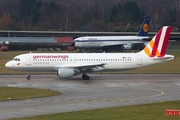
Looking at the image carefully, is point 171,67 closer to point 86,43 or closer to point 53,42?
point 86,43

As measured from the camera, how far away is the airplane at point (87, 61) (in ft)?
181

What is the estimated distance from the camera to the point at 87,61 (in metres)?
56.5

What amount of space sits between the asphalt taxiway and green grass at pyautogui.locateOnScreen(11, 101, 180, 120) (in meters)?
1.60

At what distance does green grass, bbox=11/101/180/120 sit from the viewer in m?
30.8

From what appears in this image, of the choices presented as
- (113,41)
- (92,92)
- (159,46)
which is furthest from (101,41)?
(92,92)

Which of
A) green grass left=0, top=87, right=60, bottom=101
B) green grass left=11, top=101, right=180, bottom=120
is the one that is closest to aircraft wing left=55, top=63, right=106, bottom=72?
green grass left=0, top=87, right=60, bottom=101

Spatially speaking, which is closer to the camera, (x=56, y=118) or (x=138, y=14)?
(x=56, y=118)

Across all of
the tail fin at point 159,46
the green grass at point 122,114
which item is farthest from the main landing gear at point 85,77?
the green grass at point 122,114

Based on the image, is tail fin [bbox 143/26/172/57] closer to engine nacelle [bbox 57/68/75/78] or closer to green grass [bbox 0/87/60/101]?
engine nacelle [bbox 57/68/75/78]

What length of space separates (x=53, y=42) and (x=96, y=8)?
73.3 metres

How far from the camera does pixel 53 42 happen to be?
420 feet

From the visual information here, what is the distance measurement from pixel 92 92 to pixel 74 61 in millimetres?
12679

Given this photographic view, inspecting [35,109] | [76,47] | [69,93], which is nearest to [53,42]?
[76,47]

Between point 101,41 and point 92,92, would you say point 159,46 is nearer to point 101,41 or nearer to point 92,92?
point 92,92
